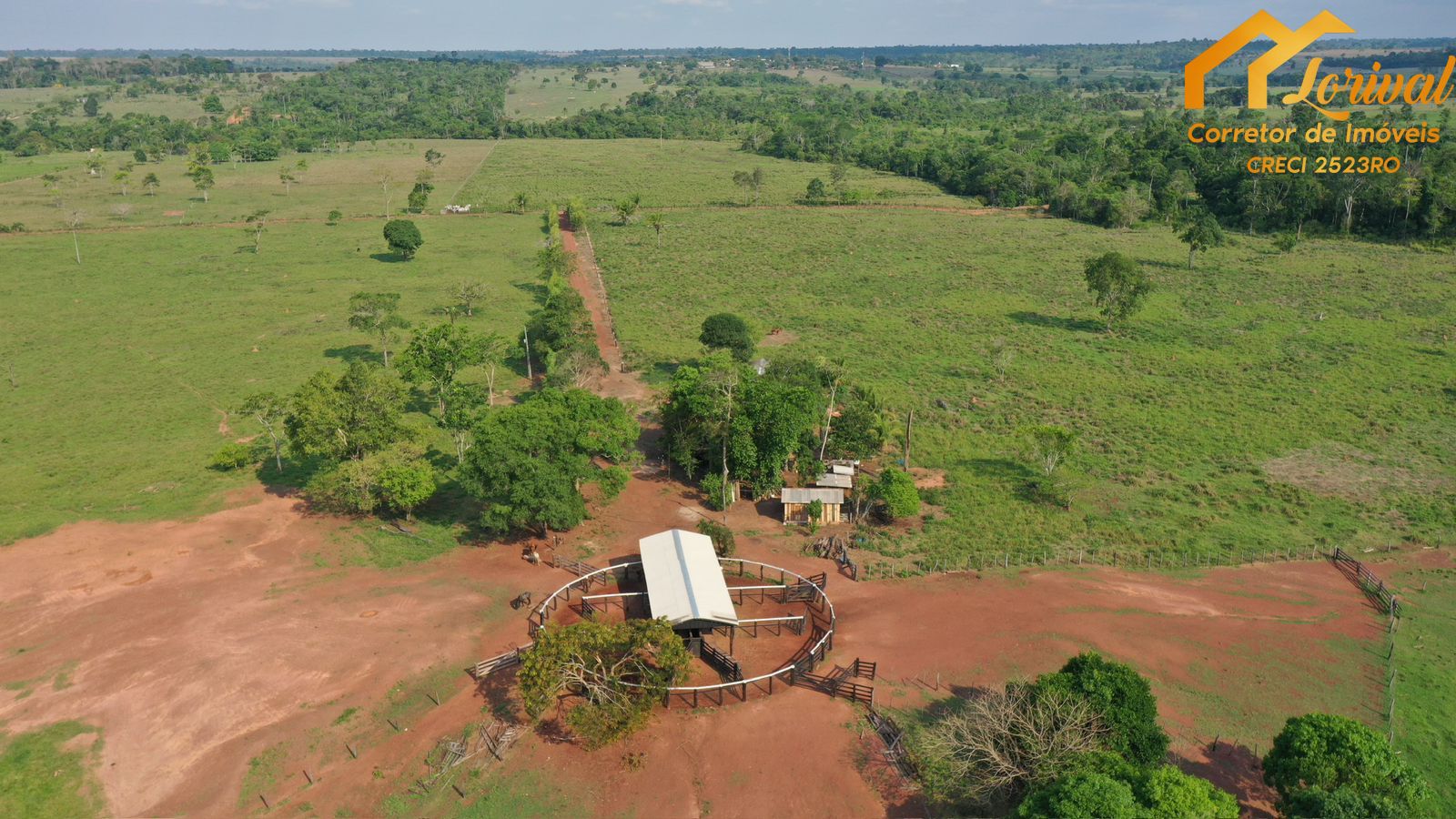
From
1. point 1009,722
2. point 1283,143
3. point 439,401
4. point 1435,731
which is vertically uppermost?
point 1283,143

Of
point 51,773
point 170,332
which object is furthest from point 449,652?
point 170,332

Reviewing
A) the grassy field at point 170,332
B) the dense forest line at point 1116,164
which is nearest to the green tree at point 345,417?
the grassy field at point 170,332

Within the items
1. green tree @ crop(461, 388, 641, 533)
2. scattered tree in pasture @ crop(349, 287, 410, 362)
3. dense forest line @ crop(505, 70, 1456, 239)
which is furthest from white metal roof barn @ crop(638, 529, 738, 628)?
dense forest line @ crop(505, 70, 1456, 239)

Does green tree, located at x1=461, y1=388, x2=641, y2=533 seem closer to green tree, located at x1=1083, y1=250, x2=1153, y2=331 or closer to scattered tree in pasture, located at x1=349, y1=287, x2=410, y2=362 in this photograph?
scattered tree in pasture, located at x1=349, y1=287, x2=410, y2=362

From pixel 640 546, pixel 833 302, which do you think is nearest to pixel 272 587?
pixel 640 546

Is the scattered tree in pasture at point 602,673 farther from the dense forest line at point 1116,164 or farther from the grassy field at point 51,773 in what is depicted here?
the dense forest line at point 1116,164

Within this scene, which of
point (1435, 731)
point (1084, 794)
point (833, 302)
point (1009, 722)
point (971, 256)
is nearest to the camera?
point (1084, 794)

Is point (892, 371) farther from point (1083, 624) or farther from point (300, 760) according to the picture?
point (300, 760)
